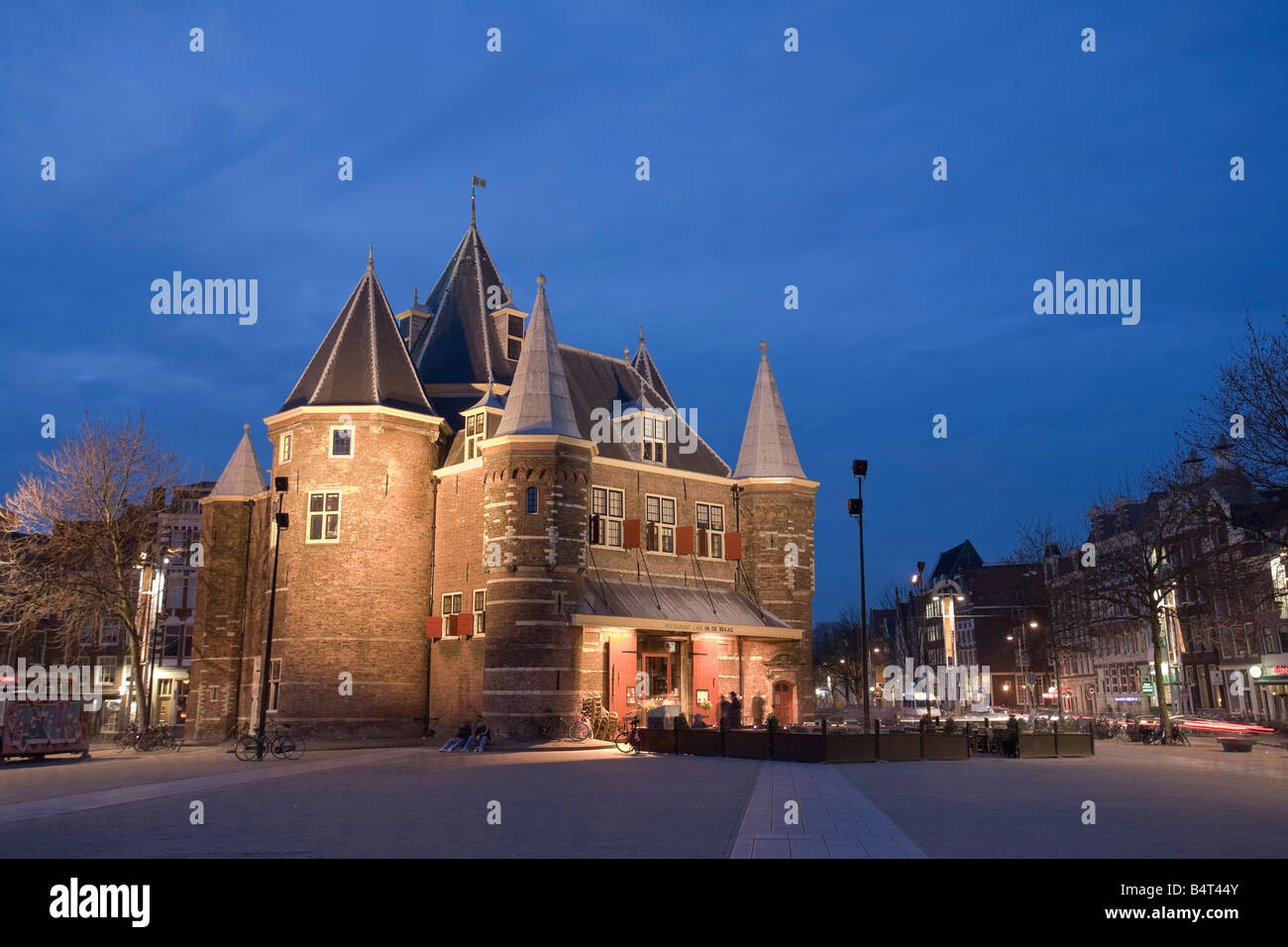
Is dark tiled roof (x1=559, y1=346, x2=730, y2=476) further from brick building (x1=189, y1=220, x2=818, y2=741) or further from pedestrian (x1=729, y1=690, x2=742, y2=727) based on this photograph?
pedestrian (x1=729, y1=690, x2=742, y2=727)

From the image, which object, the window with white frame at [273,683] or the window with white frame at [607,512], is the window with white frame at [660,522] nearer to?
the window with white frame at [607,512]

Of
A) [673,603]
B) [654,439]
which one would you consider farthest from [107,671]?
[673,603]

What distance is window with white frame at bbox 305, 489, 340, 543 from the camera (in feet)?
121

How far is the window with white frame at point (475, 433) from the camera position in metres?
38.0

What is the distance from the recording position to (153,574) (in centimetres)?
4669

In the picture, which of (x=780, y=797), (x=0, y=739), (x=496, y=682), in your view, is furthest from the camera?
(x=496, y=682)

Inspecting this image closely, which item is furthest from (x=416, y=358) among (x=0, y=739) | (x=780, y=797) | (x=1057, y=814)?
(x=1057, y=814)

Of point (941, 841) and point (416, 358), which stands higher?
point (416, 358)

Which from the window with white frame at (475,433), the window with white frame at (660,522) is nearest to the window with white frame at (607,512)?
the window with white frame at (660,522)

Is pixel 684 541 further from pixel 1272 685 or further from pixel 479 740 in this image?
pixel 1272 685

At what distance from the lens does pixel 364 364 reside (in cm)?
3906

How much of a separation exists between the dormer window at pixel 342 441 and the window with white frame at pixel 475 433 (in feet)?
14.2

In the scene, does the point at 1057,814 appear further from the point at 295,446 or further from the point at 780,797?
the point at 295,446
